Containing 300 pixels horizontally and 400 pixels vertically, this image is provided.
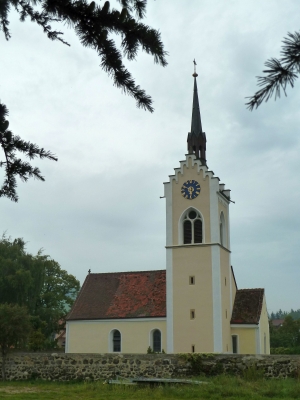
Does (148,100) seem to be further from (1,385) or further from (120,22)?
(1,385)

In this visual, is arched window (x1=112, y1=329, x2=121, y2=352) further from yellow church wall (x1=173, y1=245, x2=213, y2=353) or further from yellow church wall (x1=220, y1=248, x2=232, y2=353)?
yellow church wall (x1=220, y1=248, x2=232, y2=353)

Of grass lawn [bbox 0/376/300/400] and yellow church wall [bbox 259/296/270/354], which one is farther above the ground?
yellow church wall [bbox 259/296/270/354]

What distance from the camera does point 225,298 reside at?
34.1m

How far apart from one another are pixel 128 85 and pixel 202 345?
96.4 feet

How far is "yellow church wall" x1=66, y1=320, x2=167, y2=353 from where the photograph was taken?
34.4 metres

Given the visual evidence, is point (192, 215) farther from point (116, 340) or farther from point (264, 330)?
point (116, 340)

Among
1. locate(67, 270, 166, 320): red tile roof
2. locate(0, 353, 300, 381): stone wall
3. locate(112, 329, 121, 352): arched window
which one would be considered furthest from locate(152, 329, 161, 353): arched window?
locate(0, 353, 300, 381): stone wall

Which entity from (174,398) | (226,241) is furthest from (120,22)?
(226,241)

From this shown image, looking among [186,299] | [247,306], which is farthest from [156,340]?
[247,306]

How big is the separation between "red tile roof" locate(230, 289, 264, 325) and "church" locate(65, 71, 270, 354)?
0.07 metres

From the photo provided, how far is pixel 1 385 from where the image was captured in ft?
68.8

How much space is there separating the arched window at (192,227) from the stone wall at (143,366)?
13928 millimetres

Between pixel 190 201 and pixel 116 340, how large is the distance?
10623 millimetres

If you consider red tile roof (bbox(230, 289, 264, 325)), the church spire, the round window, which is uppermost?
the church spire
